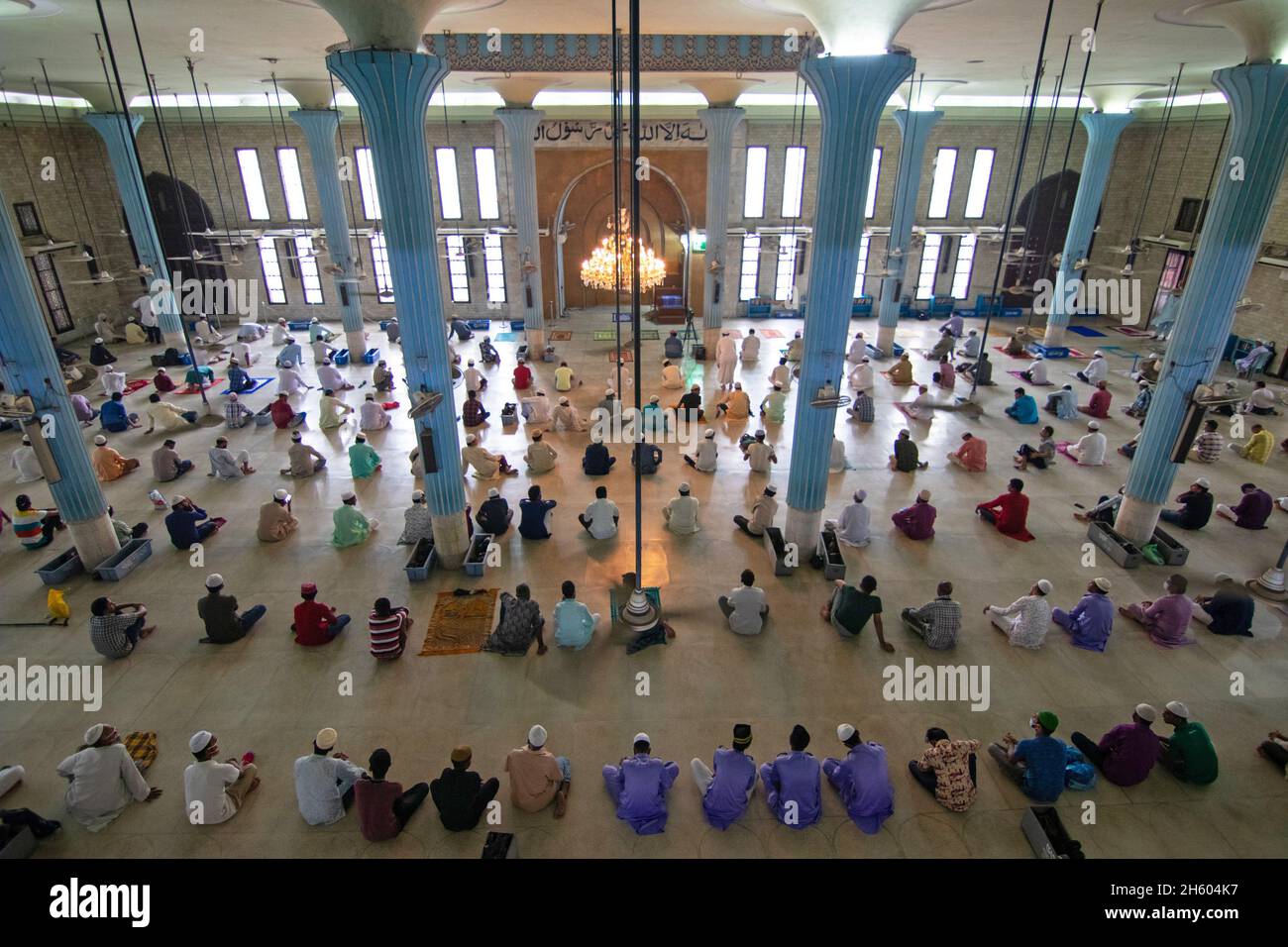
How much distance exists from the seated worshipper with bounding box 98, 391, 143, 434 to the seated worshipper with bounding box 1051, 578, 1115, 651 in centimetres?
1588

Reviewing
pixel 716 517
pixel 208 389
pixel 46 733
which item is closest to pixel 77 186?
pixel 208 389

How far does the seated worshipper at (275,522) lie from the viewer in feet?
31.9

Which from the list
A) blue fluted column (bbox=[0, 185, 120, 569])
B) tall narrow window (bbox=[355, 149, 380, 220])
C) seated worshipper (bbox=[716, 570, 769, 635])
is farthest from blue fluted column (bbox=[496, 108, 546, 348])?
seated worshipper (bbox=[716, 570, 769, 635])

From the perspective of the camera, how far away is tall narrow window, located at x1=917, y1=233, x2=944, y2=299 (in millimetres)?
21781

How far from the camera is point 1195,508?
32.8 feet

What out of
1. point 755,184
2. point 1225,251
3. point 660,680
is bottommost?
point 660,680

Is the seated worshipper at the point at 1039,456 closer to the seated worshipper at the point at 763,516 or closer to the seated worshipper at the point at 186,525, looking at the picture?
the seated worshipper at the point at 763,516

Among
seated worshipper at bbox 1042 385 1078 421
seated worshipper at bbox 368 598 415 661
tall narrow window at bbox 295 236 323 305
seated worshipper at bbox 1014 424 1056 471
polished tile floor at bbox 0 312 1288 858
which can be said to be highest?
tall narrow window at bbox 295 236 323 305

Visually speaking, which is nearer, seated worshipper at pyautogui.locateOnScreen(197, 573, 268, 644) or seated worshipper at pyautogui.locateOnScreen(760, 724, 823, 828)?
seated worshipper at pyautogui.locateOnScreen(760, 724, 823, 828)

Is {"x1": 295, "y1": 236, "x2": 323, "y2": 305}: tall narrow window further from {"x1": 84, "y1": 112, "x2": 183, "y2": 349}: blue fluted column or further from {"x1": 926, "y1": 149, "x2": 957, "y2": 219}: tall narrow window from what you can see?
{"x1": 926, "y1": 149, "x2": 957, "y2": 219}: tall narrow window

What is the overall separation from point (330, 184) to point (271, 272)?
7.04m

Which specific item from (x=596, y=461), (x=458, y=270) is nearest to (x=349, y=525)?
(x=596, y=461)

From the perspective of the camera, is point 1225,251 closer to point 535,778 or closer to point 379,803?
point 535,778
